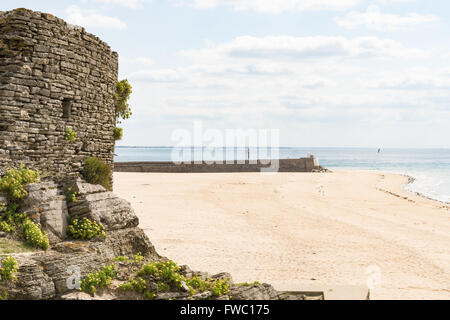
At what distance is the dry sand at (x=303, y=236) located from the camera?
42.3ft

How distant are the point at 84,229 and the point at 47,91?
330 centimetres

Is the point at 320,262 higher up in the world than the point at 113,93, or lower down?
lower down

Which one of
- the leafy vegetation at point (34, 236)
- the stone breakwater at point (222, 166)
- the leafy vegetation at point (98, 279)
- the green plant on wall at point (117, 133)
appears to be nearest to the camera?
the leafy vegetation at point (98, 279)

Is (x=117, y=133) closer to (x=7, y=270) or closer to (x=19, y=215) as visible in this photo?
(x=19, y=215)

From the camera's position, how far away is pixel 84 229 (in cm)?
1042

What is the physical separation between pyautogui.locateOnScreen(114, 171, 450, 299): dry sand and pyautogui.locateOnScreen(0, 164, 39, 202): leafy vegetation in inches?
206

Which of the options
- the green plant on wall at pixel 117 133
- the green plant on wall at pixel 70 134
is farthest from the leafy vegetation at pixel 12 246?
the green plant on wall at pixel 117 133

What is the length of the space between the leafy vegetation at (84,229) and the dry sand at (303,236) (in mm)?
3660

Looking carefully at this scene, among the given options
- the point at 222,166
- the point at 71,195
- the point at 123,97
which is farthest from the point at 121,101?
the point at 222,166

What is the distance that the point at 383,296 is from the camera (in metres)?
10.9

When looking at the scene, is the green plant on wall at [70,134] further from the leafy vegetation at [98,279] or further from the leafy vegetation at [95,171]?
the leafy vegetation at [98,279]

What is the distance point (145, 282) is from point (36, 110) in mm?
4726
